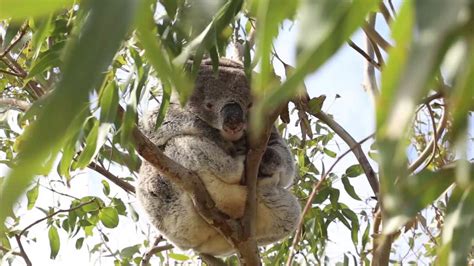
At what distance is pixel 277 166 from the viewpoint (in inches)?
138

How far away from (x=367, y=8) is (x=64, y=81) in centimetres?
27

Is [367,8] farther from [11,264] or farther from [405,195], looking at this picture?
[11,264]

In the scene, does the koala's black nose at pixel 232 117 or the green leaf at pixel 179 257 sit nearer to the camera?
the koala's black nose at pixel 232 117

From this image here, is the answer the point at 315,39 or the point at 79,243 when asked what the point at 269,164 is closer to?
the point at 79,243

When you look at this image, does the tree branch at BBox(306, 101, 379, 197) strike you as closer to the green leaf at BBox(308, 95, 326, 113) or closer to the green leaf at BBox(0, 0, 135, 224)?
the green leaf at BBox(308, 95, 326, 113)

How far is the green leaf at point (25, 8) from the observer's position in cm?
50

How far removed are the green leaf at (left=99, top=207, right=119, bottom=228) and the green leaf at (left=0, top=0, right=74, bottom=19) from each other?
337 centimetres

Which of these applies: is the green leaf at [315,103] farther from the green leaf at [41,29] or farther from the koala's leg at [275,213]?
the green leaf at [41,29]

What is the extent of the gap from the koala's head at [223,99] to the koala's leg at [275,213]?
306 mm

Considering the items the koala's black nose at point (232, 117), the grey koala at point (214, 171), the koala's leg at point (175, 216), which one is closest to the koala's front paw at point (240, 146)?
the grey koala at point (214, 171)

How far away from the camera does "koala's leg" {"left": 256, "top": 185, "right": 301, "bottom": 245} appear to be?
3.54m

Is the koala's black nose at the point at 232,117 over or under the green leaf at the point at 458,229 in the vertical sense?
A: over

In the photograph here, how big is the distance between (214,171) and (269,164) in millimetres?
300

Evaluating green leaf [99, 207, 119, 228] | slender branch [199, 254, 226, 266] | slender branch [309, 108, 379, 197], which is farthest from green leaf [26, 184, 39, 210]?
slender branch [309, 108, 379, 197]
